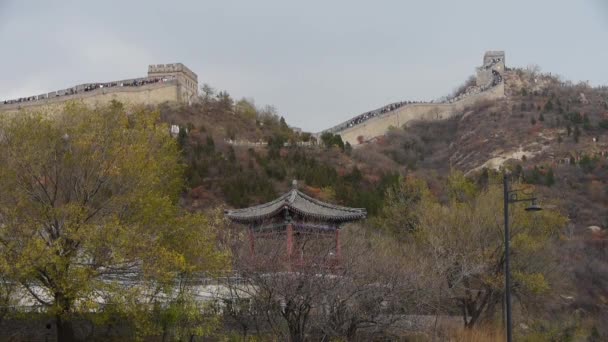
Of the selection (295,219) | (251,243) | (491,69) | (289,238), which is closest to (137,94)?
(295,219)

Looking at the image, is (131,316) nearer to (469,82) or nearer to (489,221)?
(489,221)

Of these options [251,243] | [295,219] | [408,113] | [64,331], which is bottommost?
[64,331]

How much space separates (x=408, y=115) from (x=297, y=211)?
214ft

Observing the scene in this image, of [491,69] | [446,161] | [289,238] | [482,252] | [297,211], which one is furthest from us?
[491,69]

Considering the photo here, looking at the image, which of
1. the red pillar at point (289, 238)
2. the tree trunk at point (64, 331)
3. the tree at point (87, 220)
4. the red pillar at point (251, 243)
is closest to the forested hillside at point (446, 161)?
the red pillar at point (289, 238)

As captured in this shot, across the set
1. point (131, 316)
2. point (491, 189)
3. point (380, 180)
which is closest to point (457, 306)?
point (491, 189)

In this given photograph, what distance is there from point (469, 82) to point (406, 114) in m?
34.4

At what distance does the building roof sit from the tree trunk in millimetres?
7168

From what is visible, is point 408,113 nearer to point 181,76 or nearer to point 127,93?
point 181,76

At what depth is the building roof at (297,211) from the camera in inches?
1041

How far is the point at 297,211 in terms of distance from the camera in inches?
1035

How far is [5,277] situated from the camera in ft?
66.3

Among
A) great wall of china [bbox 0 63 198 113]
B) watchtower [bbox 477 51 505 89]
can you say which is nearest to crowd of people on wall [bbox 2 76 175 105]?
great wall of china [bbox 0 63 198 113]

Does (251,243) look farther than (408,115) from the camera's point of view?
No
